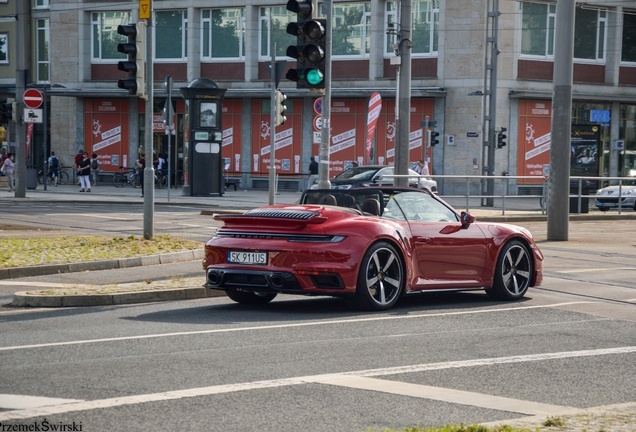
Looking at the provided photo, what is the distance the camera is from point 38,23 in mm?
57250

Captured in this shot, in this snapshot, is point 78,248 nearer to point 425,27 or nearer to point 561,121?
point 561,121

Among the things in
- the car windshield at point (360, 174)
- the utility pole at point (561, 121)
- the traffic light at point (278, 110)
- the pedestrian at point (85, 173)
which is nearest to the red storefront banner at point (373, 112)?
the car windshield at point (360, 174)

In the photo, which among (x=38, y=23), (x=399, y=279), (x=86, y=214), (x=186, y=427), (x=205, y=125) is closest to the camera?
(x=186, y=427)

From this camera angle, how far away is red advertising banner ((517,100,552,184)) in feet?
155

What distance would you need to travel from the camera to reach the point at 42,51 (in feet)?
188

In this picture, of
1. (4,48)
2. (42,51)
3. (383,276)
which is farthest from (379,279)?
(4,48)

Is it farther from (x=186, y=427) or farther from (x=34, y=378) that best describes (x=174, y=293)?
(x=186, y=427)

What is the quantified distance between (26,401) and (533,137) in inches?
1710

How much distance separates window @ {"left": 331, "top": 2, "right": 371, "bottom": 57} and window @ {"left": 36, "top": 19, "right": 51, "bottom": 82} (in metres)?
16.6

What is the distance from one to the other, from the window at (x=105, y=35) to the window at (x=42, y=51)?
3.65m

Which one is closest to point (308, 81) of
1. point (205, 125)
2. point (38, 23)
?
point (205, 125)

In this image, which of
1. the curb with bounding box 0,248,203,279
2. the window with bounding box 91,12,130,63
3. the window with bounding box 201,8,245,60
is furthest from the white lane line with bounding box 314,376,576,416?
the window with bounding box 91,12,130,63

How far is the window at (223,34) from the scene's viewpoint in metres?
52.0

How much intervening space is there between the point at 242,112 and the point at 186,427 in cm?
4722
